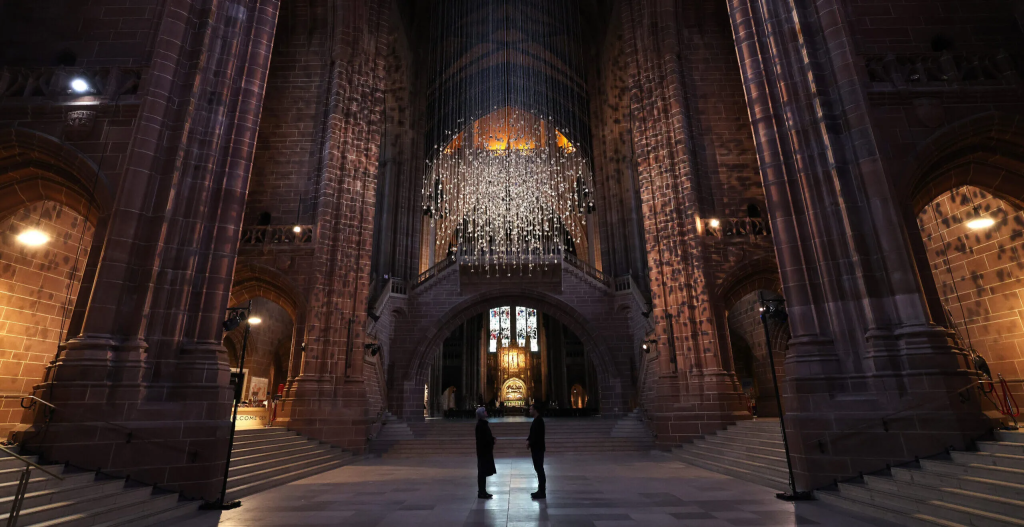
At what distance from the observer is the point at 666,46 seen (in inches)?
645

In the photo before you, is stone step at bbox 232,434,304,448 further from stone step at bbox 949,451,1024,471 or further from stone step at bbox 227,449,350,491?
stone step at bbox 949,451,1024,471

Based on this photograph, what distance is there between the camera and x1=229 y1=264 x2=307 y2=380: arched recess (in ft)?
47.3

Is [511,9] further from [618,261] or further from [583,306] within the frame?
[583,306]

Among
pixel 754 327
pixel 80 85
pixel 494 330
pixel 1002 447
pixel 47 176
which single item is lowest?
pixel 1002 447

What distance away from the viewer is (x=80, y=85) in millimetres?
8461

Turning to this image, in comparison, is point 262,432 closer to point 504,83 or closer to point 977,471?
point 977,471

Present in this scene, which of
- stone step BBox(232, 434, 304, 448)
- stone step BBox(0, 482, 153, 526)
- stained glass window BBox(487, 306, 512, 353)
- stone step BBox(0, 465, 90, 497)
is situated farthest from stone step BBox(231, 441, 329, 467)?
stained glass window BBox(487, 306, 512, 353)

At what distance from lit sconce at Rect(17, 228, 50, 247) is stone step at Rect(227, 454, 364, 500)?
26.0 feet

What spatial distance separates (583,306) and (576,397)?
68.7 ft

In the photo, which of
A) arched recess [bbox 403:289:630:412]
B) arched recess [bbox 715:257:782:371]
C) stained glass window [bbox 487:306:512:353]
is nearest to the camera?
arched recess [bbox 715:257:782:371]

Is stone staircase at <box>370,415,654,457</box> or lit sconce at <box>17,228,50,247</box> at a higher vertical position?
lit sconce at <box>17,228,50,247</box>

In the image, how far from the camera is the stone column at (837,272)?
6.63 m

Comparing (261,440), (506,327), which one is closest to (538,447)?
(261,440)

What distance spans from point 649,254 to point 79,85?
1500 centimetres
